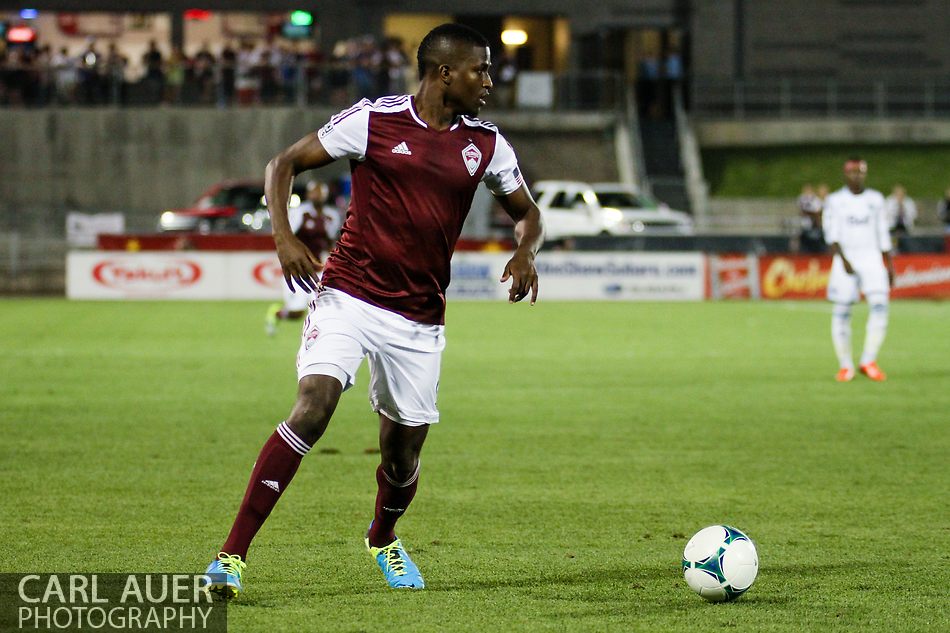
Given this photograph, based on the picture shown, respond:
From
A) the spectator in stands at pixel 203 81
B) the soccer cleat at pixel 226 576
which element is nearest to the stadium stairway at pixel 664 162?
the spectator in stands at pixel 203 81

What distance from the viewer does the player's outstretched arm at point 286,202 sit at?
6.27m

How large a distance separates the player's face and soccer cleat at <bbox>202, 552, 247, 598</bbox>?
85.2 inches

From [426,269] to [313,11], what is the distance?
41.6m

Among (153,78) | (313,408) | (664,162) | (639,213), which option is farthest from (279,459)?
(664,162)

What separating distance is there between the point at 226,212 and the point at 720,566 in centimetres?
3240

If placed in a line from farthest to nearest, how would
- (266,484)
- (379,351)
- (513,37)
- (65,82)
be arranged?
(513,37), (65,82), (379,351), (266,484)

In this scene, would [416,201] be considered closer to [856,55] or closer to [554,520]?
[554,520]

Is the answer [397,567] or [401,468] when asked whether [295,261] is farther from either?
[397,567]

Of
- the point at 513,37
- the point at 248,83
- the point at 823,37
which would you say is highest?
the point at 513,37

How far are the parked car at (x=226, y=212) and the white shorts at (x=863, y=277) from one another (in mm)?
21709

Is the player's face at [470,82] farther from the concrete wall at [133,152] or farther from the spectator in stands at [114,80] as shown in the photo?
the spectator in stands at [114,80]

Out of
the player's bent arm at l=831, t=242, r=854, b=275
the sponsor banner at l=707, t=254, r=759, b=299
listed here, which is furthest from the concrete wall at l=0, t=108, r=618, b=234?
the player's bent arm at l=831, t=242, r=854, b=275

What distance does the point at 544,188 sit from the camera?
38688 mm

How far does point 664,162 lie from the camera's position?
43.8 meters
